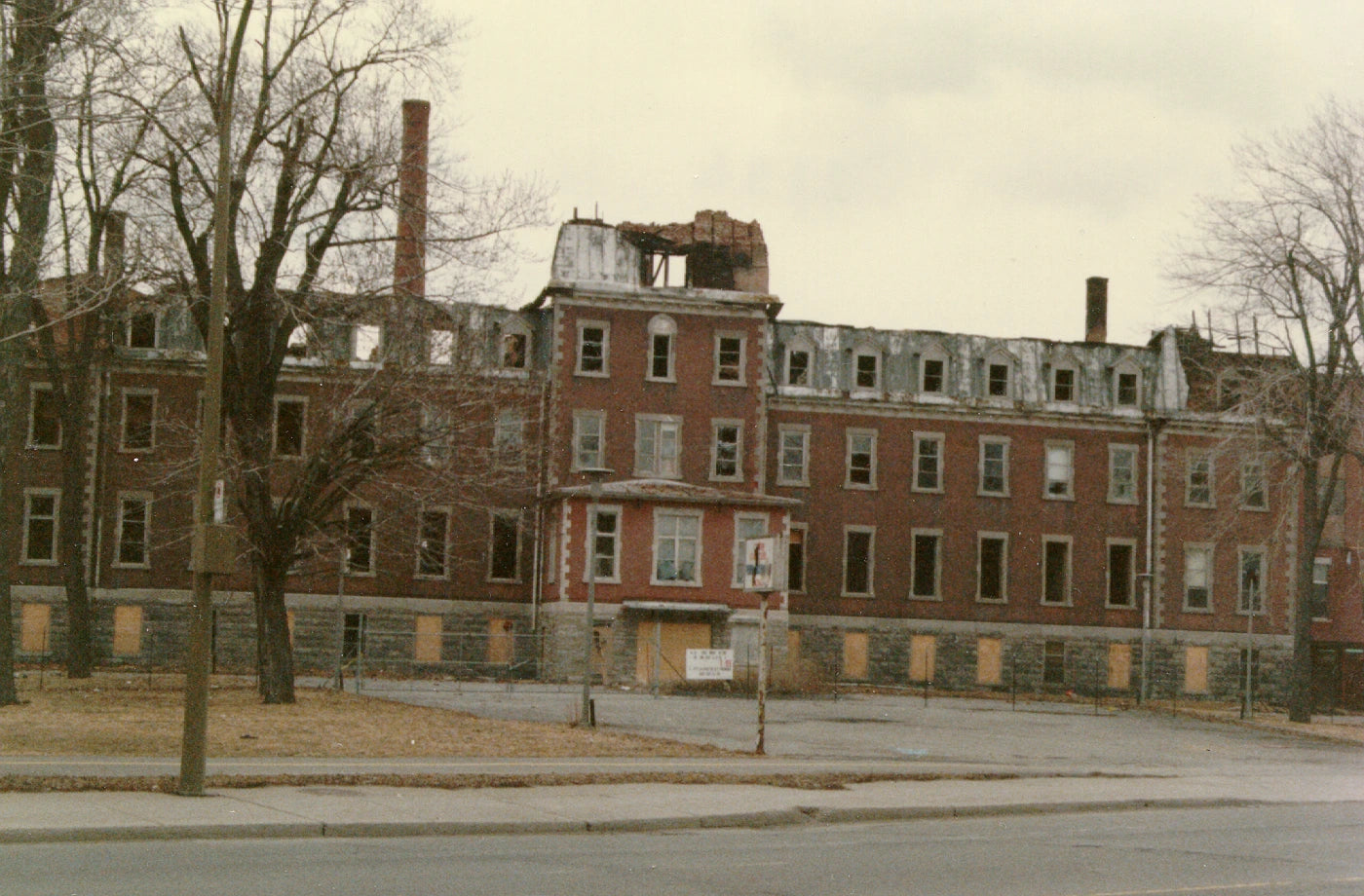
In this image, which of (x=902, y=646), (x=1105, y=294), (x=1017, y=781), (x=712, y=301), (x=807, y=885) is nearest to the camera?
(x=807, y=885)

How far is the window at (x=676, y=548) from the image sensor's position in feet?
183

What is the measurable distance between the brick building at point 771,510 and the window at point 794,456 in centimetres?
8

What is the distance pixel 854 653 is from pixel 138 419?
26610 millimetres

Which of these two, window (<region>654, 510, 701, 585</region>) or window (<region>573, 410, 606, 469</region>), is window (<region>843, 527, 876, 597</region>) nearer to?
window (<region>654, 510, 701, 585</region>)

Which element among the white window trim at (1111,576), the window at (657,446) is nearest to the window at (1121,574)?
the white window trim at (1111,576)

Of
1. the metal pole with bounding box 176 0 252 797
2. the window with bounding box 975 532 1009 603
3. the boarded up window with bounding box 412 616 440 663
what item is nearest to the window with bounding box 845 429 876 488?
the window with bounding box 975 532 1009 603

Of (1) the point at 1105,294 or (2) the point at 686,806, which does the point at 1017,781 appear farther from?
(1) the point at 1105,294

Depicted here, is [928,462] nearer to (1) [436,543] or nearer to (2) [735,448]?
(2) [735,448]

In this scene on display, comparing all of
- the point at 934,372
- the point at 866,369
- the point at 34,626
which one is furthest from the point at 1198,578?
the point at 34,626

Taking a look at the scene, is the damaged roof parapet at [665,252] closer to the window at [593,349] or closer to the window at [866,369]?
the window at [593,349]

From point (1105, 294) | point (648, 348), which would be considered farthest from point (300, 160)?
point (1105, 294)

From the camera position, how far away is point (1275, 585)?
65625 mm

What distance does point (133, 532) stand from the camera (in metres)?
58.1

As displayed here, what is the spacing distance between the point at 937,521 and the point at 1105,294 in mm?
13557
